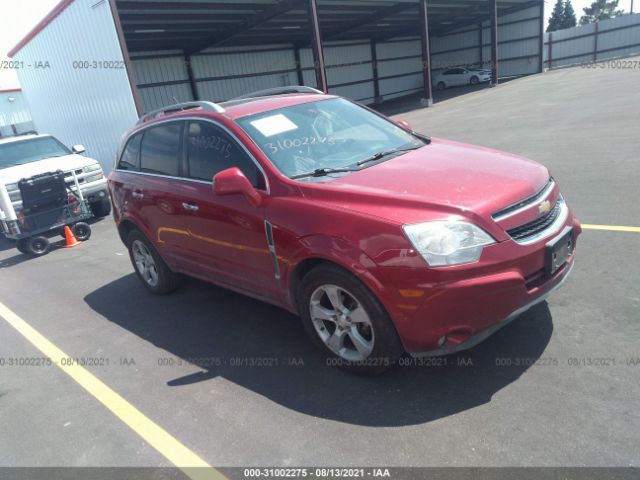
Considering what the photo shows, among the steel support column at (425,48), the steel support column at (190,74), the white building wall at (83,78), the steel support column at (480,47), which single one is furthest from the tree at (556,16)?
the white building wall at (83,78)

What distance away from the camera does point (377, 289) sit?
2869 millimetres

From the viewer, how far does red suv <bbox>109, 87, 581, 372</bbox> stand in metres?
2.76

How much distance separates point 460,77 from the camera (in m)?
36.6

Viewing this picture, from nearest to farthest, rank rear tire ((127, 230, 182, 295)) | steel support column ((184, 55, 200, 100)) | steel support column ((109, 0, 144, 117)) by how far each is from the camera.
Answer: rear tire ((127, 230, 182, 295)) < steel support column ((109, 0, 144, 117)) < steel support column ((184, 55, 200, 100))

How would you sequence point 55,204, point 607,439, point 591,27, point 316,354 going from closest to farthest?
point 607,439, point 316,354, point 55,204, point 591,27

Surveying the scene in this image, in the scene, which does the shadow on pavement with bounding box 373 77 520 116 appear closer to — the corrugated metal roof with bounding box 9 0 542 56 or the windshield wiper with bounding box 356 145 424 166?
the corrugated metal roof with bounding box 9 0 542 56

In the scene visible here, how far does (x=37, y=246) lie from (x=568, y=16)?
254 feet

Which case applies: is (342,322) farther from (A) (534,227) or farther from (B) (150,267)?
(B) (150,267)

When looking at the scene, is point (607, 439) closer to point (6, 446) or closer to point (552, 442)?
point (552, 442)

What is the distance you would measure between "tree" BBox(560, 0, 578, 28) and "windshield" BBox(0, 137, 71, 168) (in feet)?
240

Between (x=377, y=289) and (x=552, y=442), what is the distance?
1204 mm

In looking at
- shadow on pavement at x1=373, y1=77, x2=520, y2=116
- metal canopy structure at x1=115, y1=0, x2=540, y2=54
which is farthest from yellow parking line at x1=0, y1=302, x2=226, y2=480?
shadow on pavement at x1=373, y1=77, x2=520, y2=116

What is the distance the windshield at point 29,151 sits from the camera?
9867 millimetres

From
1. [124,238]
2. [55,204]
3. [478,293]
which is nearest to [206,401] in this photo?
[478,293]
